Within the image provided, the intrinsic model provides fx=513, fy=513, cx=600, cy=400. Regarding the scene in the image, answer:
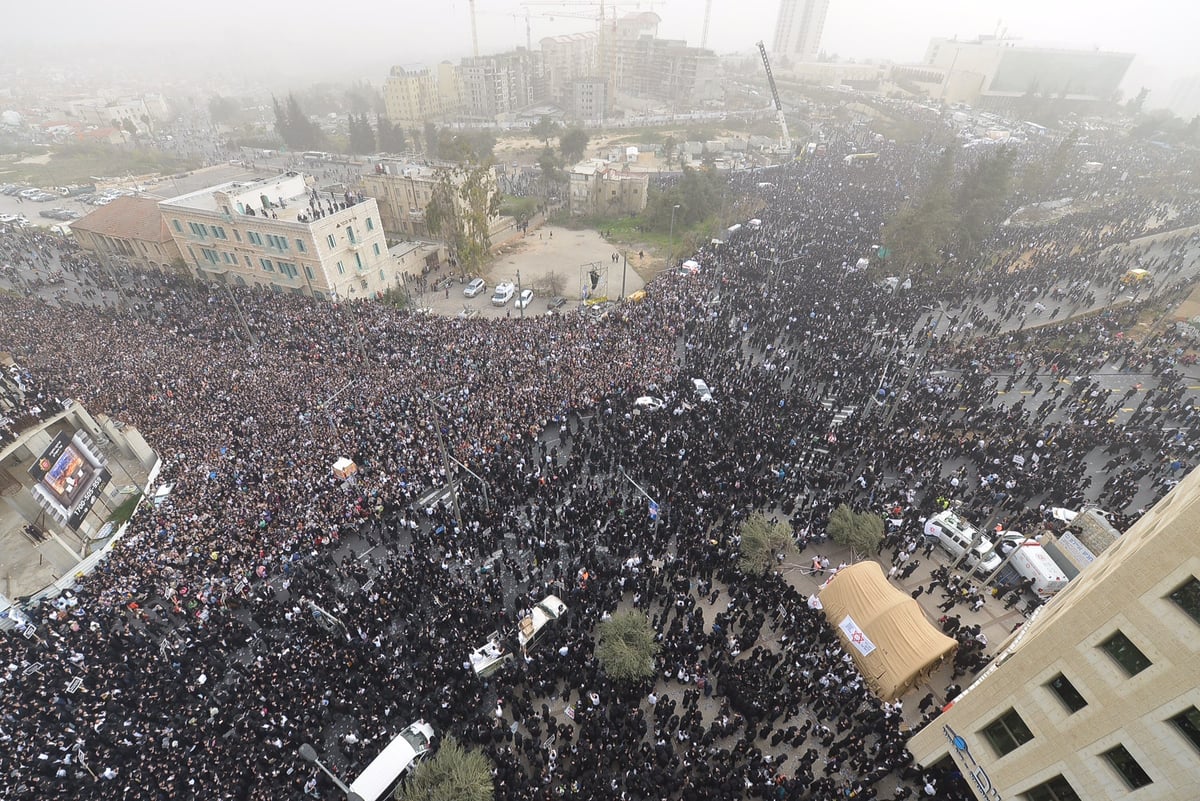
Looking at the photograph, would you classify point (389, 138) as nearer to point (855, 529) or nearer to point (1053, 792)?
point (855, 529)

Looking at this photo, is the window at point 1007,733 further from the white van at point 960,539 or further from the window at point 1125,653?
the white van at point 960,539

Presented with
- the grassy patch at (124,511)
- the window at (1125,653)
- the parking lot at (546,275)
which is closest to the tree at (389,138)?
the parking lot at (546,275)

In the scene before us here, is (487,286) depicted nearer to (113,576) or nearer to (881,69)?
(113,576)

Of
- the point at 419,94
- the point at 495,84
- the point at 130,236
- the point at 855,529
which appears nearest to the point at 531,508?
the point at 855,529

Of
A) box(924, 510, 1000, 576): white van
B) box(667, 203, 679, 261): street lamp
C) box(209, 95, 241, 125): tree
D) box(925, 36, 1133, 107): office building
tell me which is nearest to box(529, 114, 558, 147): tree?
box(667, 203, 679, 261): street lamp

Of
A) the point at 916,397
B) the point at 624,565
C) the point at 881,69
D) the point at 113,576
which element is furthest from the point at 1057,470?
the point at 881,69
